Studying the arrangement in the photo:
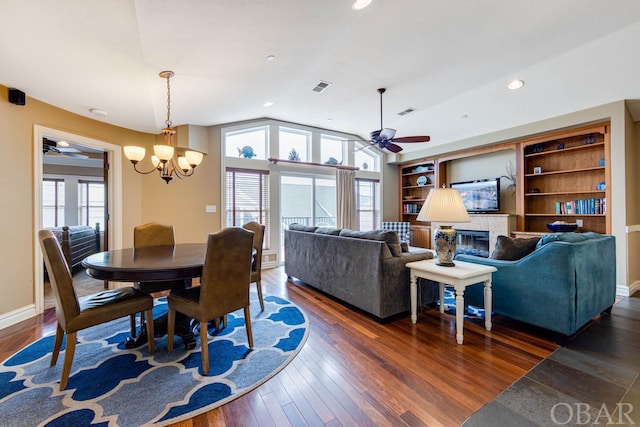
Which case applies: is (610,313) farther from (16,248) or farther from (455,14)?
(16,248)

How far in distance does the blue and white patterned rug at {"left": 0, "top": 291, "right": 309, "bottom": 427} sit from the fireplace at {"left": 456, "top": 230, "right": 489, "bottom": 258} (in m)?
4.40

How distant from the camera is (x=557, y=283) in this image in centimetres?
229

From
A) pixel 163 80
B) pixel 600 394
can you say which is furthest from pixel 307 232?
pixel 600 394

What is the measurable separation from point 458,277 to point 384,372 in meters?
1.00

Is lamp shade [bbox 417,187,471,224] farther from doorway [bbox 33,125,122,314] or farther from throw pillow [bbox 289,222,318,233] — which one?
doorway [bbox 33,125,122,314]

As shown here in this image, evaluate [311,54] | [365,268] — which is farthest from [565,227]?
[311,54]

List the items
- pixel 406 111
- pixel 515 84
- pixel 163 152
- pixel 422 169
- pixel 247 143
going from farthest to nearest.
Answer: pixel 422 169 < pixel 247 143 < pixel 406 111 < pixel 515 84 < pixel 163 152

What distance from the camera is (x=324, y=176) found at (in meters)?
6.28

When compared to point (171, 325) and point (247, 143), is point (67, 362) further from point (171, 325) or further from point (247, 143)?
point (247, 143)

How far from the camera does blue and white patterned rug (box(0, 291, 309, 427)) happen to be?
1.57 metres

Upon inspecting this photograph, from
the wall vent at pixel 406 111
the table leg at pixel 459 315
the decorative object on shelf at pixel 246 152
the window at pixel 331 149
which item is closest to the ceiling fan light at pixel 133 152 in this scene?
the decorative object on shelf at pixel 246 152

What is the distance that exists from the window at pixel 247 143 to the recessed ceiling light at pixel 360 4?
3.50 m

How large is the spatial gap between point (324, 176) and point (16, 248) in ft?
15.9

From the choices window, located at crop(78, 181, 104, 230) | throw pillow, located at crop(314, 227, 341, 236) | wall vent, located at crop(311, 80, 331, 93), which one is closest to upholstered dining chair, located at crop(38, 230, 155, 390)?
throw pillow, located at crop(314, 227, 341, 236)
